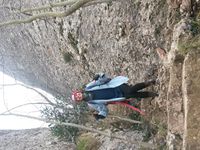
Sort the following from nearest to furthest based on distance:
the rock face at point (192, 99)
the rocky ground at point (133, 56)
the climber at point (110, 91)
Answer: the rock face at point (192, 99) → the rocky ground at point (133, 56) → the climber at point (110, 91)

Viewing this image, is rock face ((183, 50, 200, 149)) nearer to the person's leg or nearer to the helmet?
the person's leg

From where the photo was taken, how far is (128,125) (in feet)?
26.9

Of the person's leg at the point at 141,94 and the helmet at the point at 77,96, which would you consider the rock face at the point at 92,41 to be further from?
the helmet at the point at 77,96

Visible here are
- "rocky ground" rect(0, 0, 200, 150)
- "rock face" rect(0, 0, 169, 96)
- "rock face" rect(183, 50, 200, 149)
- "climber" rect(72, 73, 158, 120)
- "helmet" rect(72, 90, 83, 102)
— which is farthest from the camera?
"rock face" rect(0, 0, 169, 96)

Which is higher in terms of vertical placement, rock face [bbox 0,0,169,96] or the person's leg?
rock face [bbox 0,0,169,96]

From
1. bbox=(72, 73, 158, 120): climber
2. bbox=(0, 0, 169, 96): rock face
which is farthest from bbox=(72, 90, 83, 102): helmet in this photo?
bbox=(0, 0, 169, 96): rock face

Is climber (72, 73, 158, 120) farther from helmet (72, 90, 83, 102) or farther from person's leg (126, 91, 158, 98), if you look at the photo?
helmet (72, 90, 83, 102)

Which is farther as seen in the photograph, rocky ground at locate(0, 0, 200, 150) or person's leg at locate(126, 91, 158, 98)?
person's leg at locate(126, 91, 158, 98)

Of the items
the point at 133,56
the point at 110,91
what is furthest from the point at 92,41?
the point at 110,91

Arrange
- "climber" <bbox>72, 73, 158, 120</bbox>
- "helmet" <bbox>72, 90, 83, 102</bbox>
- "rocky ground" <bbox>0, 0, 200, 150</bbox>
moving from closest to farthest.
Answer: "rocky ground" <bbox>0, 0, 200, 150</bbox> < "helmet" <bbox>72, 90, 83, 102</bbox> < "climber" <bbox>72, 73, 158, 120</bbox>

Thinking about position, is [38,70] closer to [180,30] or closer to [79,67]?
[79,67]

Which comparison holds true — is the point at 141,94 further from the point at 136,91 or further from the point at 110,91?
the point at 110,91

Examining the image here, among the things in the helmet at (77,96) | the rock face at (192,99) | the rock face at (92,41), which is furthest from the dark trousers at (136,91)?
the rock face at (192,99)

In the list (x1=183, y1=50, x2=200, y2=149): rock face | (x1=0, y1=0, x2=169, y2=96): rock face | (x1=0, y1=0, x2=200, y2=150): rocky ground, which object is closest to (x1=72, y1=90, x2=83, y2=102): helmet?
(x1=0, y1=0, x2=200, y2=150): rocky ground
